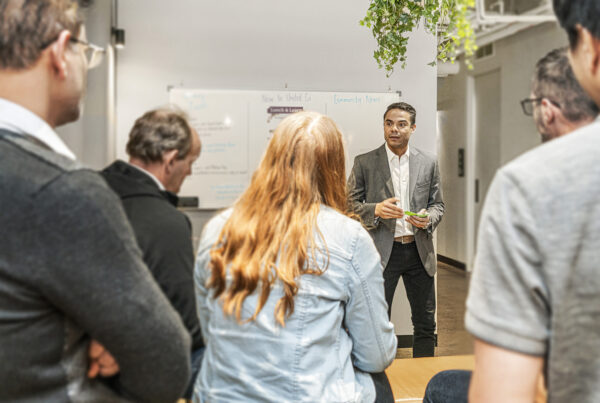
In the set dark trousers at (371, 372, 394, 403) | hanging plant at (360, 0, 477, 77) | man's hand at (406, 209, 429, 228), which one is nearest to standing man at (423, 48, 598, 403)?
dark trousers at (371, 372, 394, 403)

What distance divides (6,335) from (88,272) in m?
0.15

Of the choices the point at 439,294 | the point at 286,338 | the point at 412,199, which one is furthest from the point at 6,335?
the point at 412,199

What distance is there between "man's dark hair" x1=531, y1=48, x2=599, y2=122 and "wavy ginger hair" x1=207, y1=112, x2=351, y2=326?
54 cm

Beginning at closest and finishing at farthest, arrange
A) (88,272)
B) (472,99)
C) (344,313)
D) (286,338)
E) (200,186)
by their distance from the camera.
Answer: (88,272)
(286,338)
(344,313)
(472,99)
(200,186)

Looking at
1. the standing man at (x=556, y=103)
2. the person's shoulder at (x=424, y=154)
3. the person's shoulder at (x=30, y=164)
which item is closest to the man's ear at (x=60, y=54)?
the person's shoulder at (x=30, y=164)

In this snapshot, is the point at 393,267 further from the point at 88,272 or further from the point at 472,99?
the point at 88,272

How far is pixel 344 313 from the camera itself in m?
1.40

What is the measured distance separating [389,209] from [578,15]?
1878 millimetres

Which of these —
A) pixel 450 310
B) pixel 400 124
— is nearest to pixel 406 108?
pixel 400 124

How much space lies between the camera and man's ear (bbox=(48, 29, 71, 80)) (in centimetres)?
79

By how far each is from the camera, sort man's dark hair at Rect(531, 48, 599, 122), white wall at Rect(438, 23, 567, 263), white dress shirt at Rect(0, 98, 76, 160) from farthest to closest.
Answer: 1. white wall at Rect(438, 23, 567, 263)
2. man's dark hair at Rect(531, 48, 599, 122)
3. white dress shirt at Rect(0, 98, 76, 160)

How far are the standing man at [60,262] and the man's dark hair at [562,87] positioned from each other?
0.86 metres

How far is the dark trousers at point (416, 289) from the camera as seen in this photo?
8.12 feet

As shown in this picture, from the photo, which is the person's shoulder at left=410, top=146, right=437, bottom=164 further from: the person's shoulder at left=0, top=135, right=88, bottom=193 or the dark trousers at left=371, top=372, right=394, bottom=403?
the person's shoulder at left=0, top=135, right=88, bottom=193
